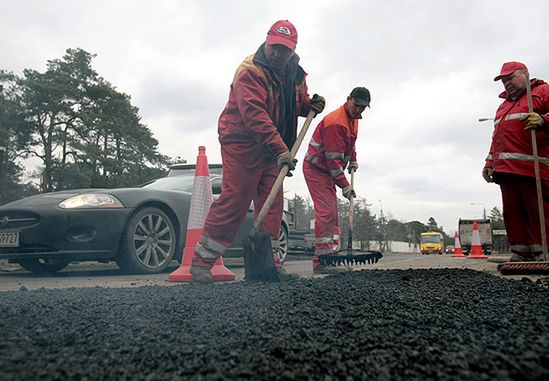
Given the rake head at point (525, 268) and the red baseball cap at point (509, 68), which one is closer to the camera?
the rake head at point (525, 268)

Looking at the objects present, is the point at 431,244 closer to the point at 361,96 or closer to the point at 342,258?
the point at 361,96

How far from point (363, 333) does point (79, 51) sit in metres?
26.5

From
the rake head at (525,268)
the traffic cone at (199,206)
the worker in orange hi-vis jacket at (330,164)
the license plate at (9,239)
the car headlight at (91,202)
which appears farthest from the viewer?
the worker in orange hi-vis jacket at (330,164)

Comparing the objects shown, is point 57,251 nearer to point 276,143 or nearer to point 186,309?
point 276,143

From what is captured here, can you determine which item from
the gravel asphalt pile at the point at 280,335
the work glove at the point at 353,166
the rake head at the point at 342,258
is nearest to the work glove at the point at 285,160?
the gravel asphalt pile at the point at 280,335

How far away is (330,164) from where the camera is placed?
5.15m

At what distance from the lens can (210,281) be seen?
11.7 feet

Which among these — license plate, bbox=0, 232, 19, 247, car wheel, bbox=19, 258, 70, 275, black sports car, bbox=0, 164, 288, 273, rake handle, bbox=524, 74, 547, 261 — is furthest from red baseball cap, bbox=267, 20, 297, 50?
car wheel, bbox=19, 258, 70, 275

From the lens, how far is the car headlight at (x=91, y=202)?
4.73 meters

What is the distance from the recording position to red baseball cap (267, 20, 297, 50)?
3.55m

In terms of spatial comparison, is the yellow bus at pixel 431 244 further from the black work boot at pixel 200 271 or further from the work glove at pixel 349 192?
the black work boot at pixel 200 271

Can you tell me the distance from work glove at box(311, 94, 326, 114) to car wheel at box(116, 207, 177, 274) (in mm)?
2202

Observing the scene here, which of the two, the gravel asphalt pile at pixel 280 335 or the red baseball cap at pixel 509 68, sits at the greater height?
the red baseball cap at pixel 509 68

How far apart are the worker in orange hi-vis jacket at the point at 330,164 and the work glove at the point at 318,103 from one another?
0.88 metres
